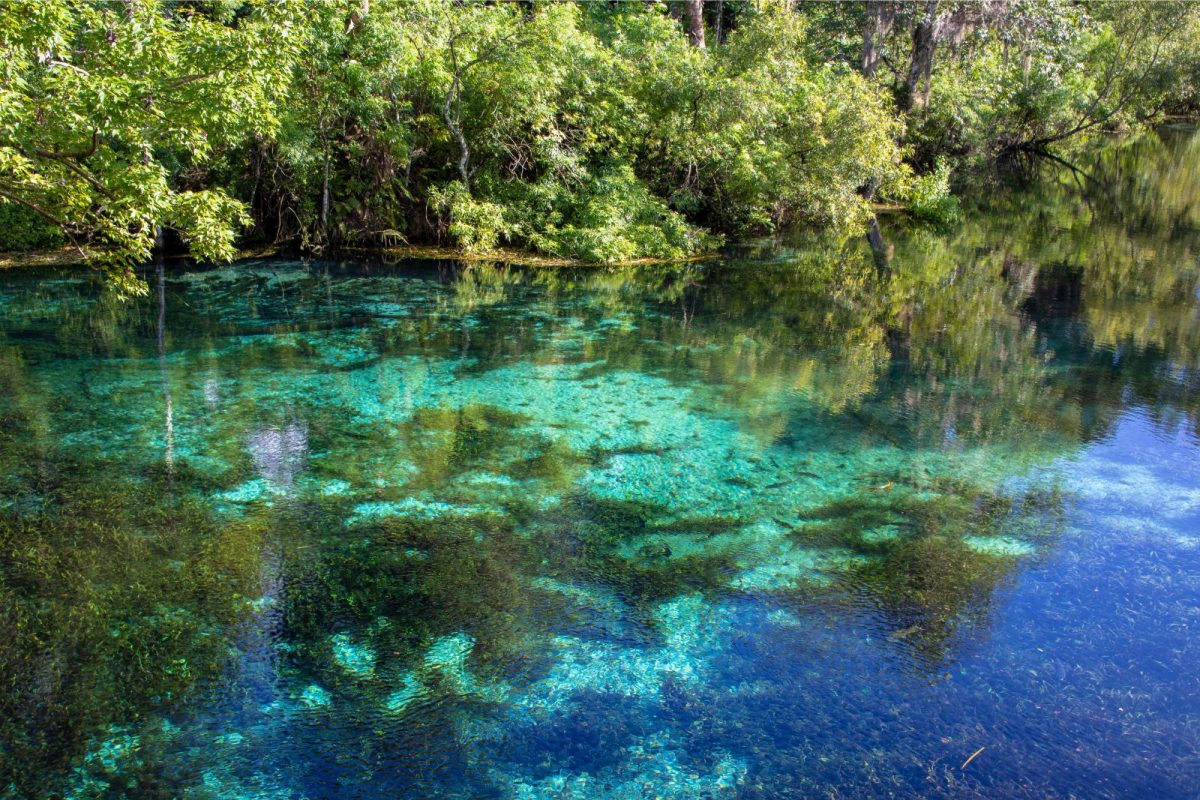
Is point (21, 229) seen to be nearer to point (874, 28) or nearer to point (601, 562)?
point (601, 562)

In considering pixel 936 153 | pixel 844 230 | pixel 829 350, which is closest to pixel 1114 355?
pixel 829 350

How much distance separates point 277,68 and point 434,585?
5.80 meters

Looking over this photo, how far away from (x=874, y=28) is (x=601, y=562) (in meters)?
24.4

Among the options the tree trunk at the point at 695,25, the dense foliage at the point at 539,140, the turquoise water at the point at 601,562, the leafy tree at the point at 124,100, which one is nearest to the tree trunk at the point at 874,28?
the dense foliage at the point at 539,140

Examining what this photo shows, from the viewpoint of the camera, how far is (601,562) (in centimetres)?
636

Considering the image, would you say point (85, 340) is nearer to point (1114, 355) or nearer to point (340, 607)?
point (340, 607)

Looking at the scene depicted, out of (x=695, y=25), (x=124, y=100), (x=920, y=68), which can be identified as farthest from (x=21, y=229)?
(x=920, y=68)

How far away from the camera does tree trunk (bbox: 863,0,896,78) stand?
25578 millimetres

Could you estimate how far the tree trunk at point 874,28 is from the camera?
25578 millimetres

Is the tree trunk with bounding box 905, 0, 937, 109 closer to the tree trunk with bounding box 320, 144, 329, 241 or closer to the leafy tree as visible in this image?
the tree trunk with bounding box 320, 144, 329, 241

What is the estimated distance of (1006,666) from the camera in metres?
5.20

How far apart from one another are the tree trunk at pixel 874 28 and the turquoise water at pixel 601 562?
600 inches

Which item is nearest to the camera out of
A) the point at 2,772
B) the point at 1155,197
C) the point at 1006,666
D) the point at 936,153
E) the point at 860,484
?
the point at 2,772

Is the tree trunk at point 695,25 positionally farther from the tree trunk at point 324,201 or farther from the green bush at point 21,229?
the green bush at point 21,229
